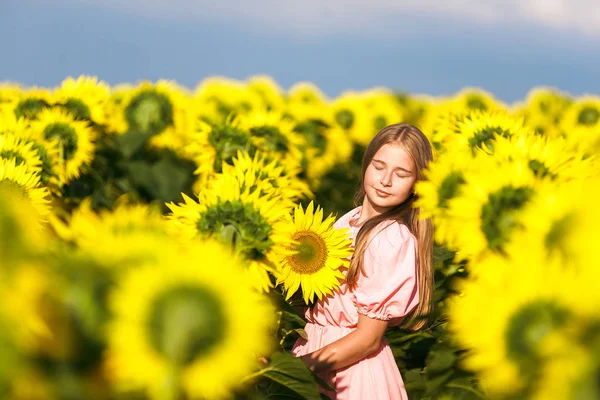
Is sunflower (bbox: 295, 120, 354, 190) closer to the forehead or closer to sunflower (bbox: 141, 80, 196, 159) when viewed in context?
sunflower (bbox: 141, 80, 196, 159)

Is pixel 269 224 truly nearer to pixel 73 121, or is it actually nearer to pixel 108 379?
pixel 108 379

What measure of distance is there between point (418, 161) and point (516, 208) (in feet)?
3.34

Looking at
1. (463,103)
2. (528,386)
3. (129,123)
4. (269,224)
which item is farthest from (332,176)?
(528,386)

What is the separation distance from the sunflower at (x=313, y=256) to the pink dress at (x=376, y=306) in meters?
0.20

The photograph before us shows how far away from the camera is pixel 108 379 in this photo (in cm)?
73

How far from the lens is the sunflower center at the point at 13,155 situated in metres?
3.13

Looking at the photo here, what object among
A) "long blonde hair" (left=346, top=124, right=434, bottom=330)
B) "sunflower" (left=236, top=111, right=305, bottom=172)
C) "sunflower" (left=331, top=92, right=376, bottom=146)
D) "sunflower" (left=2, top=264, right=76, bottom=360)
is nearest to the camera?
"sunflower" (left=2, top=264, right=76, bottom=360)

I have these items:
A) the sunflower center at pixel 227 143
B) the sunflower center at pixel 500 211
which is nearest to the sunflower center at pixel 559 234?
the sunflower center at pixel 500 211

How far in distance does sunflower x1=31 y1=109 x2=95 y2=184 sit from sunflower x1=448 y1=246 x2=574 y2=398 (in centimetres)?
324

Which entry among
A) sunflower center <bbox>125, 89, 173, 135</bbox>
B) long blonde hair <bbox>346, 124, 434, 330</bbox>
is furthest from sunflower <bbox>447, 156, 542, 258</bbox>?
sunflower center <bbox>125, 89, 173, 135</bbox>

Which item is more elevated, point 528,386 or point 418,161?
point 418,161

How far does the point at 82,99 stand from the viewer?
4.52 meters

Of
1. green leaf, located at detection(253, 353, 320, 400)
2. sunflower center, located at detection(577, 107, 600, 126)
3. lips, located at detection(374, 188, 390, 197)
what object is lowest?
green leaf, located at detection(253, 353, 320, 400)

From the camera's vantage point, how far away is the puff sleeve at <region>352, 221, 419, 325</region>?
233 centimetres
